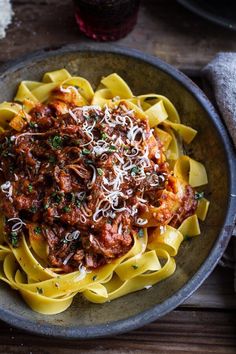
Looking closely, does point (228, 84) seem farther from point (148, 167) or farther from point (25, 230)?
point (25, 230)

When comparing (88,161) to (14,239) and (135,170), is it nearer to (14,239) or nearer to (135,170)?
(135,170)

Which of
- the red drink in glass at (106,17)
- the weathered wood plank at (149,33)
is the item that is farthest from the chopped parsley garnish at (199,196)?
the red drink in glass at (106,17)

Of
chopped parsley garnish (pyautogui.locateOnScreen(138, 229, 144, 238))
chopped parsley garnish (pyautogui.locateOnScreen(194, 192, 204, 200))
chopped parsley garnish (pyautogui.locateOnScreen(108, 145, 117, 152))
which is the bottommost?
chopped parsley garnish (pyautogui.locateOnScreen(138, 229, 144, 238))

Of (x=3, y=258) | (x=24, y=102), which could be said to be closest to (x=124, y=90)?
(x=24, y=102)

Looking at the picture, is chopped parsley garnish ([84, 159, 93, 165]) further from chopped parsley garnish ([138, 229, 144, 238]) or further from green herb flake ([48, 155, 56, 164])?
chopped parsley garnish ([138, 229, 144, 238])

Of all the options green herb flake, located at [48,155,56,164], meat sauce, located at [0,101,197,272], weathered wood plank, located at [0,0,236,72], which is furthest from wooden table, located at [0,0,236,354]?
green herb flake, located at [48,155,56,164]

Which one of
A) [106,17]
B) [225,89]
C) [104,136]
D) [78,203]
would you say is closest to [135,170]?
[104,136]
